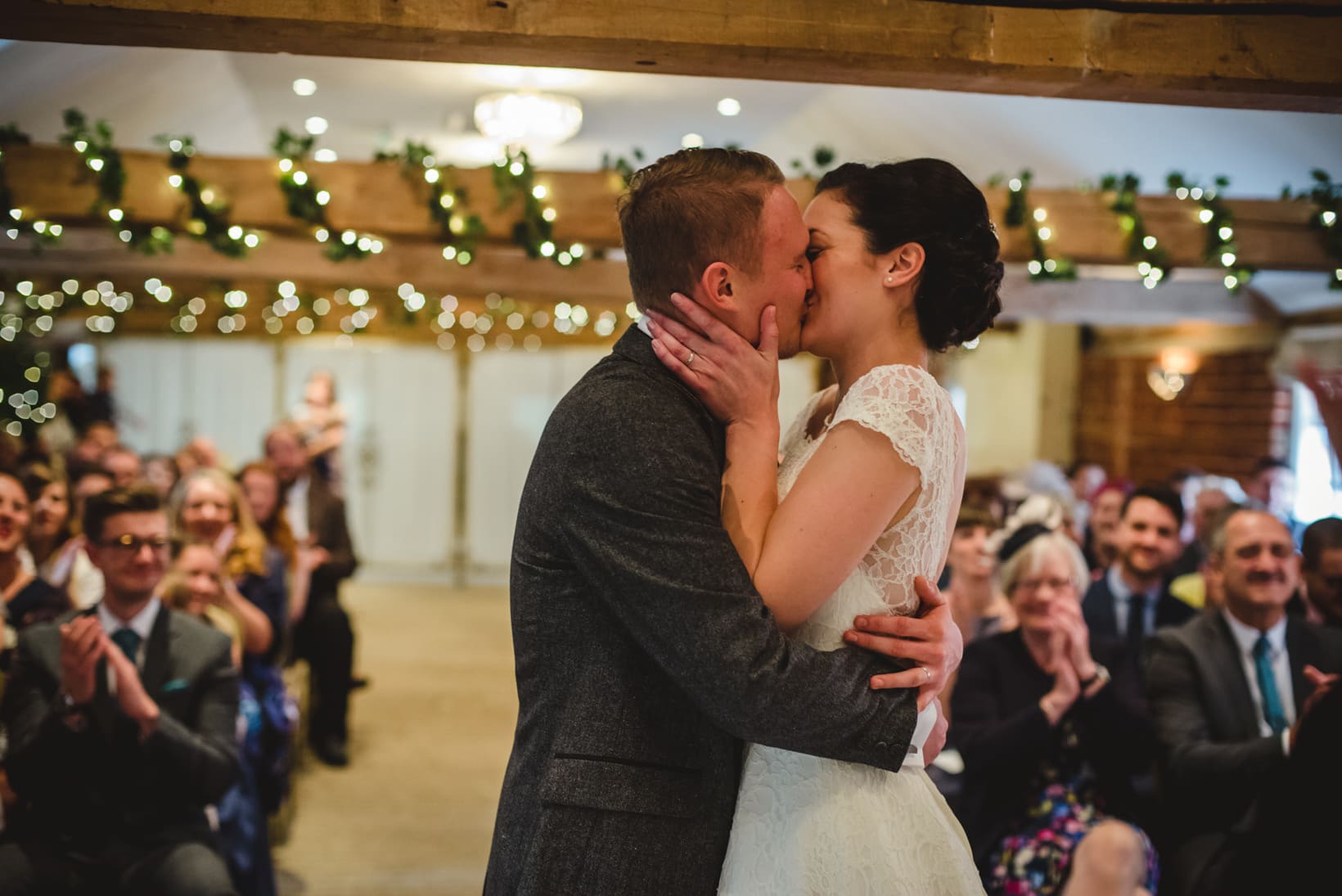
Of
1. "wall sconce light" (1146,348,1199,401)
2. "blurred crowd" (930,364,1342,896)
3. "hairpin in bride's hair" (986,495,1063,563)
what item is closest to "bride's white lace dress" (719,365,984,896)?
"blurred crowd" (930,364,1342,896)

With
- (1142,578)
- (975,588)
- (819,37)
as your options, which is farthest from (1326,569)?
(819,37)

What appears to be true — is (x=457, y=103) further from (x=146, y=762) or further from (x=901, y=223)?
(x=901, y=223)

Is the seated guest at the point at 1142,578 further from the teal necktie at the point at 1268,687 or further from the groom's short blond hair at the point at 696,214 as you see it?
the groom's short blond hair at the point at 696,214

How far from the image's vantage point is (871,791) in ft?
5.11

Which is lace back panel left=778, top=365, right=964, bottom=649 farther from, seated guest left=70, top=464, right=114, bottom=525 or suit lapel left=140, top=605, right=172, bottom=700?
seated guest left=70, top=464, right=114, bottom=525

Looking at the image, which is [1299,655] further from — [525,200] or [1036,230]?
[525,200]

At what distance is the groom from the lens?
4.47 ft

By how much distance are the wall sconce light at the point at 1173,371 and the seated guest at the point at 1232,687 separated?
21.5 feet

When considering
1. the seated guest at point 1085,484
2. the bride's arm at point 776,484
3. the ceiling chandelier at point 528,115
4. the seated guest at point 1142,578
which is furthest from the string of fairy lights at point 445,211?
the bride's arm at point 776,484

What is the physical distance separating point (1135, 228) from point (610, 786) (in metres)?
4.72

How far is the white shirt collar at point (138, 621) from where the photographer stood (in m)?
3.14

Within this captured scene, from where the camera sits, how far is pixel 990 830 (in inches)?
114

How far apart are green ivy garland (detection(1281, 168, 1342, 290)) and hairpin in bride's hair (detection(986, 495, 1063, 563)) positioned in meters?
1.85

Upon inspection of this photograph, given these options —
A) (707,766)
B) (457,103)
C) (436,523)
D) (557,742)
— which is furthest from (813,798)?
(436,523)
